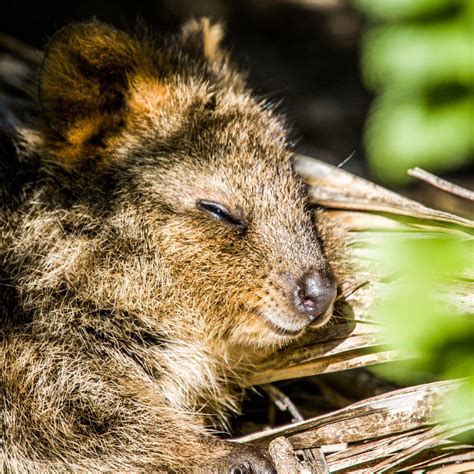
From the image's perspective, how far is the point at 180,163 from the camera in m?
4.71

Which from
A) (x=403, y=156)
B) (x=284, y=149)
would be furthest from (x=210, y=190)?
(x=403, y=156)

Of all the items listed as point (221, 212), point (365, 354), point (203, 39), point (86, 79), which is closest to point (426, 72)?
point (221, 212)

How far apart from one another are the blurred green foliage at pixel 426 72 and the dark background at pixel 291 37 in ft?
17.7

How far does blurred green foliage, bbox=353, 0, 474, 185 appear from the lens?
355cm

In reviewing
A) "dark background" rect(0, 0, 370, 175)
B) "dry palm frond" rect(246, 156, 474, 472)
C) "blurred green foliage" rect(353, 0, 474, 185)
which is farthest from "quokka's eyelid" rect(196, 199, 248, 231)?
"dark background" rect(0, 0, 370, 175)

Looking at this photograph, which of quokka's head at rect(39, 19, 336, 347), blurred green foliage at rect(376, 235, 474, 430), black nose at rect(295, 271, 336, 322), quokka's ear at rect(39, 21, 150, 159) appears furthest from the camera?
quokka's ear at rect(39, 21, 150, 159)

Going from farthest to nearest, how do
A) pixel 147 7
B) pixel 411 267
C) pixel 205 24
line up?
1. pixel 147 7
2. pixel 205 24
3. pixel 411 267

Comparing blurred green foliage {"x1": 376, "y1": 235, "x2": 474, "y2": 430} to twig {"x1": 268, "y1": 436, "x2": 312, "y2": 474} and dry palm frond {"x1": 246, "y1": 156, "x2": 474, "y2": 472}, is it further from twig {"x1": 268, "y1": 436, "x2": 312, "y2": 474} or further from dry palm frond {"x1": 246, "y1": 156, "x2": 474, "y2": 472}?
twig {"x1": 268, "y1": 436, "x2": 312, "y2": 474}

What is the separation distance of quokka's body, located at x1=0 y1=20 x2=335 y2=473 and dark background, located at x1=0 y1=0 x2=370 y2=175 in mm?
4663

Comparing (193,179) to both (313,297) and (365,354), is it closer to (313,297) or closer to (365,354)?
(313,297)

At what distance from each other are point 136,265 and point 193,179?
57 centimetres

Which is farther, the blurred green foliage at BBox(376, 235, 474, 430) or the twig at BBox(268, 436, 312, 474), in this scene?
the twig at BBox(268, 436, 312, 474)

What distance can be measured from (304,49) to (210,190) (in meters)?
6.33

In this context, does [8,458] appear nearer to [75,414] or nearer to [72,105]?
[75,414]
